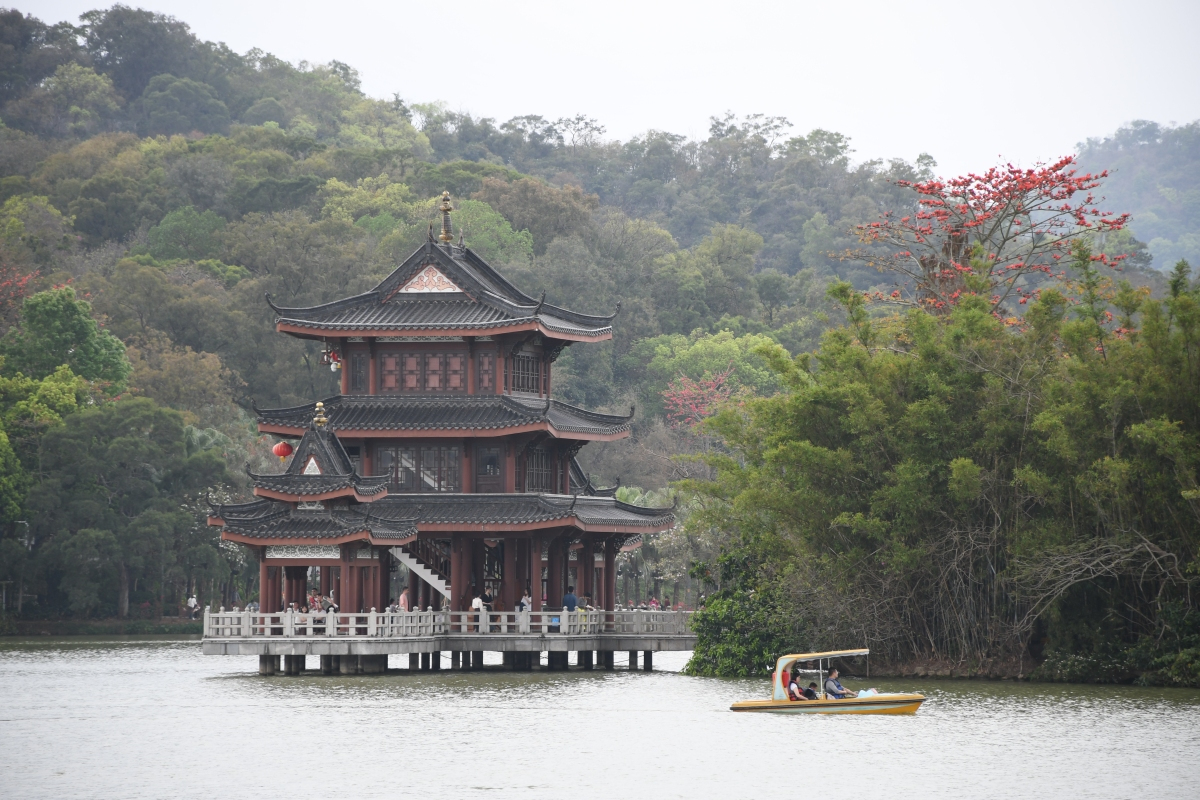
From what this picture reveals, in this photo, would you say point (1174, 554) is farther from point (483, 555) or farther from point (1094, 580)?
point (483, 555)

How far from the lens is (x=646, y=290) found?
346ft

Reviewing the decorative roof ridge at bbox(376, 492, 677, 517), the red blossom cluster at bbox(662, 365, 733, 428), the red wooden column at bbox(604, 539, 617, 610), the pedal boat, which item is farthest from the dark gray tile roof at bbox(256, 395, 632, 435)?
the red blossom cluster at bbox(662, 365, 733, 428)

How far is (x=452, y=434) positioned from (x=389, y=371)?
339cm

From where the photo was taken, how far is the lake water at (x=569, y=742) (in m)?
26.2

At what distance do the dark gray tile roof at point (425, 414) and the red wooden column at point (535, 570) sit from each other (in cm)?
322

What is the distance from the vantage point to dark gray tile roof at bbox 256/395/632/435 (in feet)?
153

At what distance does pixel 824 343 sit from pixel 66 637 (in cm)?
3882

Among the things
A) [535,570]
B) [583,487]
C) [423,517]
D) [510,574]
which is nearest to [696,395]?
[583,487]

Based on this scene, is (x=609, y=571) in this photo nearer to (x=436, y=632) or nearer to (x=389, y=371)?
(x=436, y=632)

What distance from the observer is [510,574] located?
47562mm

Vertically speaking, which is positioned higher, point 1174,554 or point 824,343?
point 824,343

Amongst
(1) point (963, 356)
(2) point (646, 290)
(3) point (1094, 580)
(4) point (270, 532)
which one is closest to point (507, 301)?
(4) point (270, 532)

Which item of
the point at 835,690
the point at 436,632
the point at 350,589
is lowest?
the point at 835,690

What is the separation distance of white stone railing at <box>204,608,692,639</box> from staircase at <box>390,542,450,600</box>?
82 centimetres
